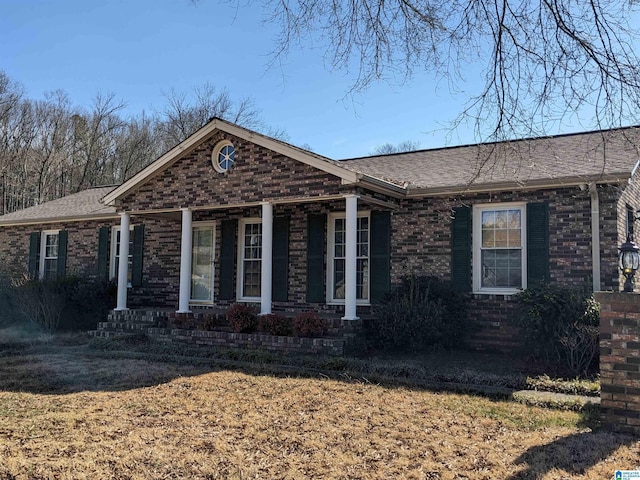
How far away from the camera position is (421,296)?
9.82 m

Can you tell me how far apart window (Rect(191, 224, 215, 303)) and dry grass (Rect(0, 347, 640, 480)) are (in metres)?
5.97

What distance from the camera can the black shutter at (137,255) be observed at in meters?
14.4

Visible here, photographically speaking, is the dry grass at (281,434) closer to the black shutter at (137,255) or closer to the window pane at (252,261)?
the window pane at (252,261)

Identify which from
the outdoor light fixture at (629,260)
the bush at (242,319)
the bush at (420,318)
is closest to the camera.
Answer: the outdoor light fixture at (629,260)

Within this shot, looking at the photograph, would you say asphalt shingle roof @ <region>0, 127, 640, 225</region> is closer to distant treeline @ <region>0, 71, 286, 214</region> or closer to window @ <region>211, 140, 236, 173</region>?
window @ <region>211, 140, 236, 173</region>

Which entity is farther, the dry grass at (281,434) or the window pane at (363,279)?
the window pane at (363,279)

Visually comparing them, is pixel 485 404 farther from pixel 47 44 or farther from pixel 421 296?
pixel 47 44

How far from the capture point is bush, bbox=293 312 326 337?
9758 mm

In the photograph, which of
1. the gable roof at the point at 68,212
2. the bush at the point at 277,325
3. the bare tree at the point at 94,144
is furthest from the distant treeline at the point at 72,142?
the bush at the point at 277,325

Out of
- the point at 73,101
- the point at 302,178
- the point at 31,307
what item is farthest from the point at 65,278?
the point at 73,101

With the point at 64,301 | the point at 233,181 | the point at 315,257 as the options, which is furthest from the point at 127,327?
the point at 315,257

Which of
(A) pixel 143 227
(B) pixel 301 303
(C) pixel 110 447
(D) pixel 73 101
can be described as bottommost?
(C) pixel 110 447

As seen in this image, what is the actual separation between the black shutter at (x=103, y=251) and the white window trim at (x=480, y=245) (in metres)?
10.00

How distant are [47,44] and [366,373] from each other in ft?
20.6
